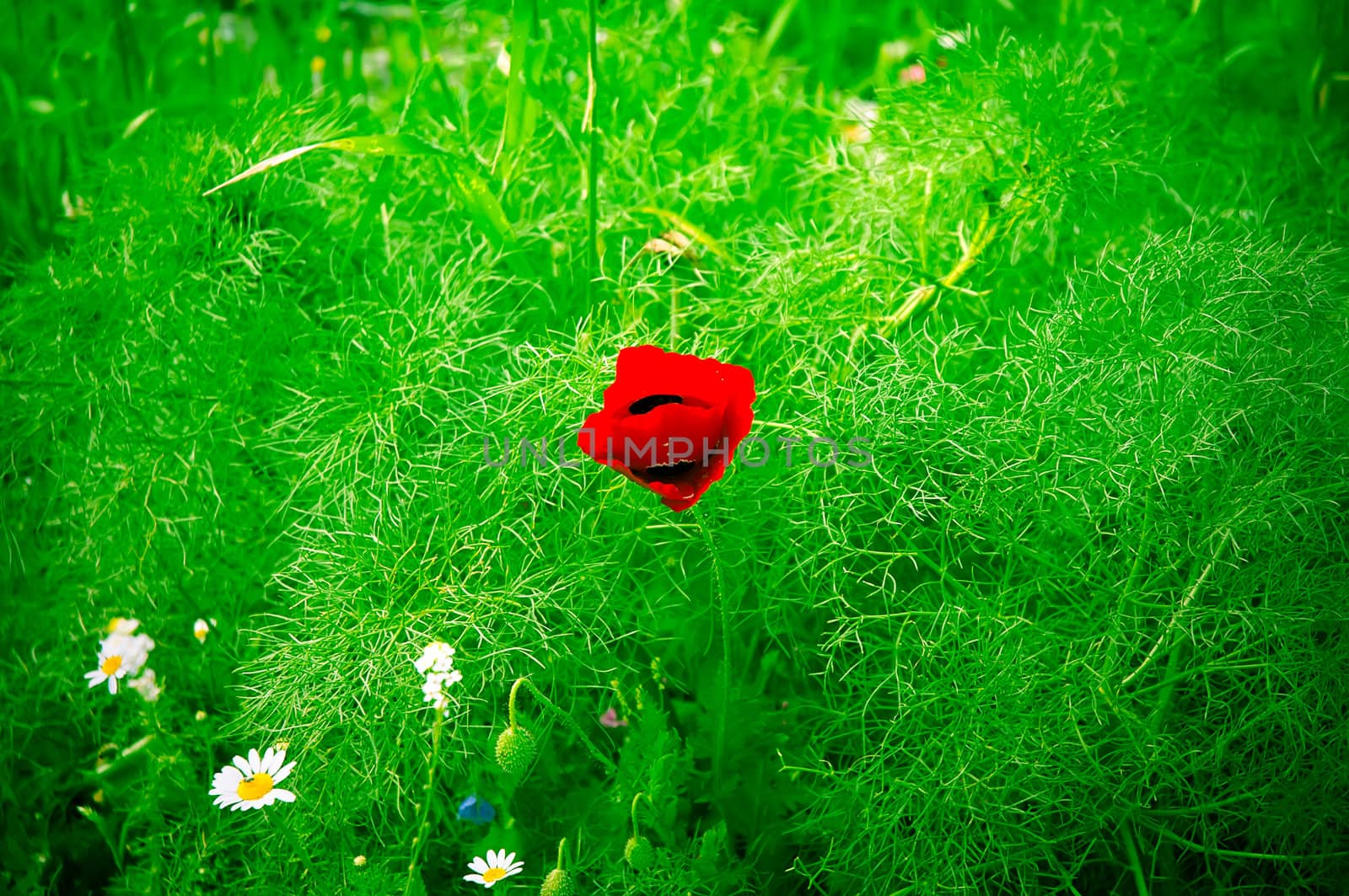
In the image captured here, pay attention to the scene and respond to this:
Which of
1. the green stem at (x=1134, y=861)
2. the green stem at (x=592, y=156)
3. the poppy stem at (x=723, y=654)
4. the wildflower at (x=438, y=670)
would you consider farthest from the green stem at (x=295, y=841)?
the green stem at (x=1134, y=861)

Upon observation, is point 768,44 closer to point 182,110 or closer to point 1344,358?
point 182,110

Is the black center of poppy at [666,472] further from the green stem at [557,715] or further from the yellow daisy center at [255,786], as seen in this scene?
the yellow daisy center at [255,786]

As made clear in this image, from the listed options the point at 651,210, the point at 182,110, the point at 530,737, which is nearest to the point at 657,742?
the point at 530,737

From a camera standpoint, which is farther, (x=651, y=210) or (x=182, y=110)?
(x=182, y=110)

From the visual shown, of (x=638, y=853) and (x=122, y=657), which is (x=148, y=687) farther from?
(x=638, y=853)

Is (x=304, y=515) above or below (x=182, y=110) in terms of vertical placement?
below

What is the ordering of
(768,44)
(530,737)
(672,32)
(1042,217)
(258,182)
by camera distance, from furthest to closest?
1. (768,44)
2. (672,32)
3. (258,182)
4. (1042,217)
5. (530,737)

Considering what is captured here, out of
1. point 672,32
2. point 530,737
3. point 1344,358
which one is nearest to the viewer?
point 530,737

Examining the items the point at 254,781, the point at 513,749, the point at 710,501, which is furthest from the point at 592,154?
the point at 254,781

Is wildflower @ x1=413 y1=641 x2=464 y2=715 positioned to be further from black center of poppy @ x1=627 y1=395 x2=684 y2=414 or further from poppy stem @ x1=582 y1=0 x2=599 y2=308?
poppy stem @ x1=582 y1=0 x2=599 y2=308
